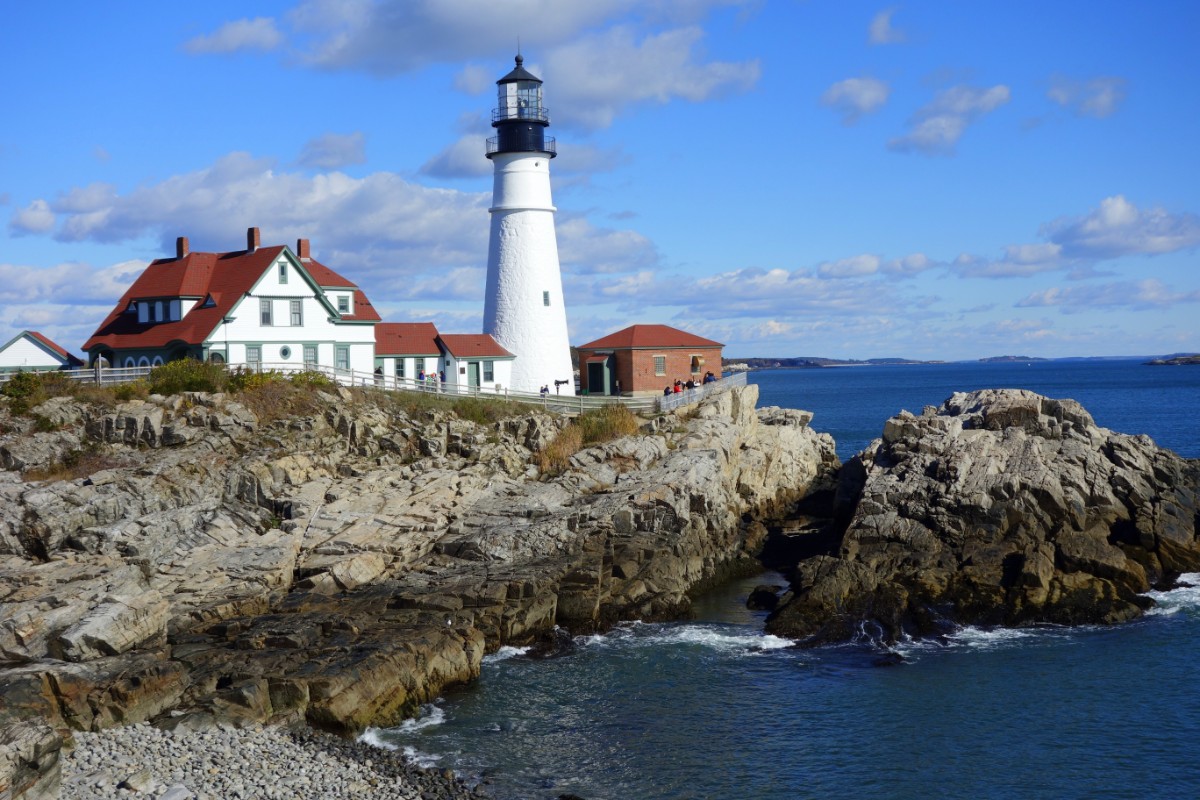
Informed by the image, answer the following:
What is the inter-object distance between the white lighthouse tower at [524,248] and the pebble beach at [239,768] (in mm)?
25651

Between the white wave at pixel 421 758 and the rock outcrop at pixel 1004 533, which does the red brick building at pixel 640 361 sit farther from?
the white wave at pixel 421 758

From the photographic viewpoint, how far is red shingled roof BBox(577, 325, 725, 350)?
46719 mm

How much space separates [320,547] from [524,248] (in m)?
18.3

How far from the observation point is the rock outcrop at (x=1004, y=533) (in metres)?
27.0

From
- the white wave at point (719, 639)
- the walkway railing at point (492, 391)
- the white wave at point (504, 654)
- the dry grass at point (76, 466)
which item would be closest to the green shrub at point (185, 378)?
the walkway railing at point (492, 391)

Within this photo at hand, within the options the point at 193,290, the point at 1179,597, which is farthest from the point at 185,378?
the point at 1179,597

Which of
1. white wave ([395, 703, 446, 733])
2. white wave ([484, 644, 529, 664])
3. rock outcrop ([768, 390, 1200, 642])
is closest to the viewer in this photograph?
white wave ([395, 703, 446, 733])

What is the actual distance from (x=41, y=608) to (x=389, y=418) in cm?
1440

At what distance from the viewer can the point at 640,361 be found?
46.6 m

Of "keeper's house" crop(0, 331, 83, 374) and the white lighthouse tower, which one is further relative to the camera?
→ the white lighthouse tower

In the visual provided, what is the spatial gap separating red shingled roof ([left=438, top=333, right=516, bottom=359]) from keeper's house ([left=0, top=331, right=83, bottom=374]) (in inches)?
520

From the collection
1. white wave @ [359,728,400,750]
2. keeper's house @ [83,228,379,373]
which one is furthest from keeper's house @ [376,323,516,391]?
white wave @ [359,728,400,750]

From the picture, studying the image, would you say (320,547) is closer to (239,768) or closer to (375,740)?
(375,740)

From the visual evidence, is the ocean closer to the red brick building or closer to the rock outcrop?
the rock outcrop
